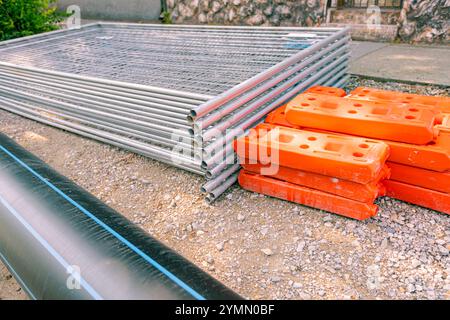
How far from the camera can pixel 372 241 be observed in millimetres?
2369

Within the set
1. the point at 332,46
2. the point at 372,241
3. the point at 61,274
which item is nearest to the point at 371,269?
the point at 372,241

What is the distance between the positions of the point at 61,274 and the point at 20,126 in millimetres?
3427

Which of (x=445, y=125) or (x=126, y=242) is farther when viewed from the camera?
(x=445, y=125)

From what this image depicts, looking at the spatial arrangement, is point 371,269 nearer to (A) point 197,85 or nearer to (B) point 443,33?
(A) point 197,85

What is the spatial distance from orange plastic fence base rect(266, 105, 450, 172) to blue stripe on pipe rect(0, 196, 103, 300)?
205cm

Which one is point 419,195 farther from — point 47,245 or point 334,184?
point 47,245

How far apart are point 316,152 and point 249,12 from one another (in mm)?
5958

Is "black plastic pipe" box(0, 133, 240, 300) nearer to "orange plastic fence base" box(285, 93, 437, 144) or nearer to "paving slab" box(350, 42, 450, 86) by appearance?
"orange plastic fence base" box(285, 93, 437, 144)

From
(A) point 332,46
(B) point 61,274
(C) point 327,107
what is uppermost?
(A) point 332,46

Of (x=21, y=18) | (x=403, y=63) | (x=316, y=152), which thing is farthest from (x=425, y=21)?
(x=21, y=18)

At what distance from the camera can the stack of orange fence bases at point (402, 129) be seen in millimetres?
2486

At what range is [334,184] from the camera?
101 inches

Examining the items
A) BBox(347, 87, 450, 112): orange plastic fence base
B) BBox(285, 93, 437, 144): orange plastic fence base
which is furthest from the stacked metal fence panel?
BBox(347, 87, 450, 112): orange plastic fence base

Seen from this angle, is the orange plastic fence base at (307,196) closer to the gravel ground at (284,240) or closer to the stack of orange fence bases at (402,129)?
the gravel ground at (284,240)
